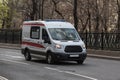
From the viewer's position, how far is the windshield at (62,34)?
21531mm

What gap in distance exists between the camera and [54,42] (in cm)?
2098

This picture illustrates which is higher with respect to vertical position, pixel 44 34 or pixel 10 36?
pixel 44 34

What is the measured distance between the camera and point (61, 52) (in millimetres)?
20703

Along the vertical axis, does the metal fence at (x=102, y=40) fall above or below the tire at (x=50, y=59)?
above

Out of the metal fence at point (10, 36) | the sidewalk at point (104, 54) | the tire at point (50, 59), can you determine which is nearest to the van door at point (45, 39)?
the tire at point (50, 59)

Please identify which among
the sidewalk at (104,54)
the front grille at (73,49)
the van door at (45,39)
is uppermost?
the van door at (45,39)

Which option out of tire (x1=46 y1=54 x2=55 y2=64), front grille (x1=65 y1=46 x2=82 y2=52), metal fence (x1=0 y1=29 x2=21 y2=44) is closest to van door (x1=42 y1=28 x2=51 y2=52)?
tire (x1=46 y1=54 x2=55 y2=64)

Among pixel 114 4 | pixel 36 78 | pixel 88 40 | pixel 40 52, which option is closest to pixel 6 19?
pixel 114 4

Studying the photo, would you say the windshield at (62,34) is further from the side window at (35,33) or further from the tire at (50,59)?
the side window at (35,33)

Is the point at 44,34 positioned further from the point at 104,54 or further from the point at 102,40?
the point at 102,40

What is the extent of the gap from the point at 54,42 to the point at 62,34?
36.9 inches

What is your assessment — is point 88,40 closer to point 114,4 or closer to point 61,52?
point 61,52

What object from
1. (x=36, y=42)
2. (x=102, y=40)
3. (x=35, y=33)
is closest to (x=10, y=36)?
(x=102, y=40)

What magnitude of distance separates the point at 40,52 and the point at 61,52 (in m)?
2.00
